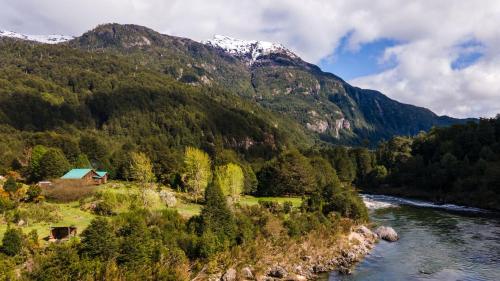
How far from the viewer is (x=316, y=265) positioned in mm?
47250

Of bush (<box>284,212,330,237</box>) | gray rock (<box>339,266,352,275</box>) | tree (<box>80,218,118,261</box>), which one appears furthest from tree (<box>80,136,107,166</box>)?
gray rock (<box>339,266,352,275</box>)

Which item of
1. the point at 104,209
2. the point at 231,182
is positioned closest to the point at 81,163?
Result: the point at 231,182

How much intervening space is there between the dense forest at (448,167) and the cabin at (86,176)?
8953 centimetres

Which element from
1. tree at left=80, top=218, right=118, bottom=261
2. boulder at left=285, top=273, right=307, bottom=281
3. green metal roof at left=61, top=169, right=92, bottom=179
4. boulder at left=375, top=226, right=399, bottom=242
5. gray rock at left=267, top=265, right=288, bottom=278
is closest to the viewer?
tree at left=80, top=218, right=118, bottom=261

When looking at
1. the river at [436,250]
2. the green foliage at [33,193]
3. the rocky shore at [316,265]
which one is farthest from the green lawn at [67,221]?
the river at [436,250]

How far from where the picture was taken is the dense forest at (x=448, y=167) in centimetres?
10388

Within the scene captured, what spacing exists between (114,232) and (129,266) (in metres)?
5.22

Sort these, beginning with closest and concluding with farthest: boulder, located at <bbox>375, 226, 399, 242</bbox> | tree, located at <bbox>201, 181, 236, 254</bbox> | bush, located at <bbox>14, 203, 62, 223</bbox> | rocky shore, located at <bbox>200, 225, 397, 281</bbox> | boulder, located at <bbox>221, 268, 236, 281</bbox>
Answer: boulder, located at <bbox>221, 268, 236, 281</bbox>, rocky shore, located at <bbox>200, 225, 397, 281</bbox>, tree, located at <bbox>201, 181, 236, 254</bbox>, bush, located at <bbox>14, 203, 62, 223</bbox>, boulder, located at <bbox>375, 226, 399, 242</bbox>

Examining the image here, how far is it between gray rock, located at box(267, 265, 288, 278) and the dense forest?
241ft

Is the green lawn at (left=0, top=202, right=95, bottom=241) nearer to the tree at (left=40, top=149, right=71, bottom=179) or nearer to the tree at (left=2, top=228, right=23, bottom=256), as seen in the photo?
the tree at (left=2, top=228, right=23, bottom=256)

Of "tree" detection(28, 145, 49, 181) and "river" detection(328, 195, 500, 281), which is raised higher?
"tree" detection(28, 145, 49, 181)

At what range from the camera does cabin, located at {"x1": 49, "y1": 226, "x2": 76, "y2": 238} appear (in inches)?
1566

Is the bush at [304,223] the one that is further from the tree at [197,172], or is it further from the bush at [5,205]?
the bush at [5,205]

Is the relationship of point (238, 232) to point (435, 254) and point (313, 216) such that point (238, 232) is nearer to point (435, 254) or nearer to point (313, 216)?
point (313, 216)
